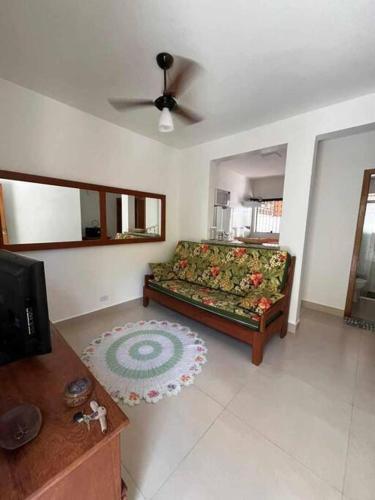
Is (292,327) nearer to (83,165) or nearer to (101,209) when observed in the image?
(101,209)

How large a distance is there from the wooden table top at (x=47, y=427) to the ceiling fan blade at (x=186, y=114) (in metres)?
1.83

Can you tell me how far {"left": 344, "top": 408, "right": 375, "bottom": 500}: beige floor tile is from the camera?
1027mm

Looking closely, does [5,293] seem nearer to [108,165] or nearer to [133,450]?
[133,450]

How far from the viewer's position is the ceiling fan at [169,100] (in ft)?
5.16

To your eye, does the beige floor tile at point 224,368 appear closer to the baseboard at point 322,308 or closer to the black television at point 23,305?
the black television at point 23,305

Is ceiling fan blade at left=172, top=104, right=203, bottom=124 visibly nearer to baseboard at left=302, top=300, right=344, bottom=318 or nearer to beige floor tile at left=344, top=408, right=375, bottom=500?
Result: beige floor tile at left=344, top=408, right=375, bottom=500

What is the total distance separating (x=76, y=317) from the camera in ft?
8.38

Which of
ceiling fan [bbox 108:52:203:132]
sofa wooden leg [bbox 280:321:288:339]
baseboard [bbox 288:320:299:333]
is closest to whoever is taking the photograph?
ceiling fan [bbox 108:52:203:132]

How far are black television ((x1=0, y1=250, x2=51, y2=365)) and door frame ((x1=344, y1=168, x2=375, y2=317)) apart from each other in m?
3.31

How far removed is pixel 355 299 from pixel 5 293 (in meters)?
3.71

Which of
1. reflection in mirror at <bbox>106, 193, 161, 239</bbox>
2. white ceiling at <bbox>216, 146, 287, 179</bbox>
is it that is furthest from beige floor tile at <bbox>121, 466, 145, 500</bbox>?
white ceiling at <bbox>216, 146, 287, 179</bbox>

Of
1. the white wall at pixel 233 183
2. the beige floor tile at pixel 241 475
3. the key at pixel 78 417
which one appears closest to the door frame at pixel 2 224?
the key at pixel 78 417

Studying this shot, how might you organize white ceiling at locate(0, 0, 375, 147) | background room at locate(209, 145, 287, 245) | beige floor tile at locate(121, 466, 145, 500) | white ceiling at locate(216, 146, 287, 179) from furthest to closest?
background room at locate(209, 145, 287, 245), white ceiling at locate(216, 146, 287, 179), white ceiling at locate(0, 0, 375, 147), beige floor tile at locate(121, 466, 145, 500)

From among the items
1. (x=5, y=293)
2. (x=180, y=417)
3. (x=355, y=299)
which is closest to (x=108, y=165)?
(x=5, y=293)
